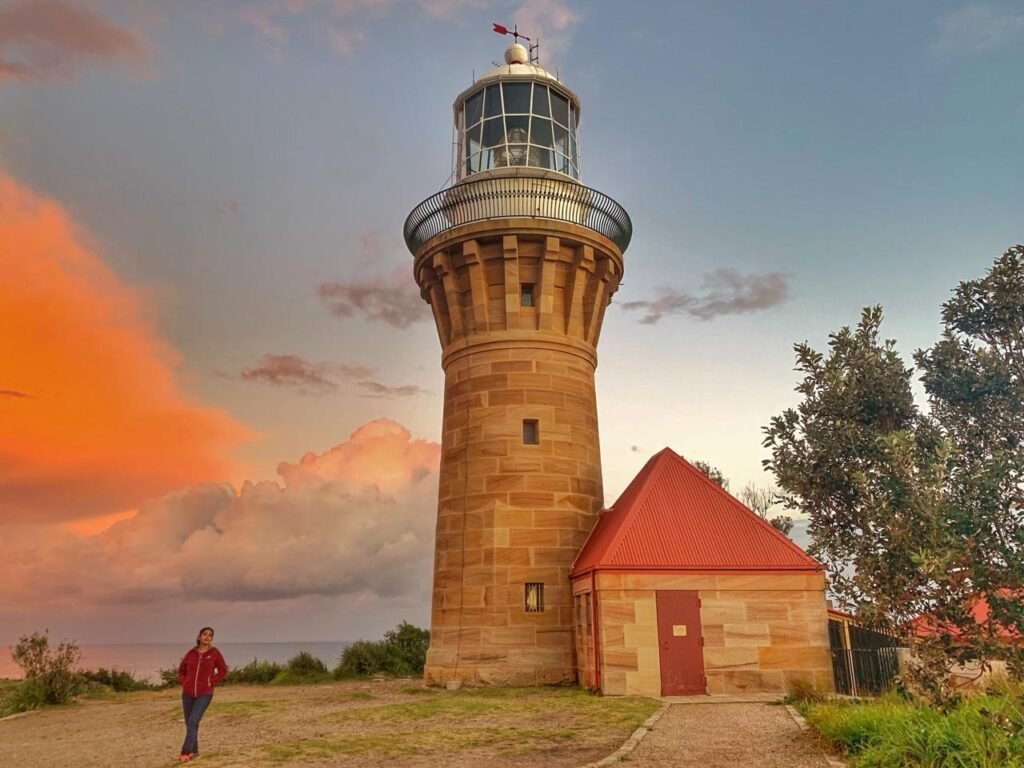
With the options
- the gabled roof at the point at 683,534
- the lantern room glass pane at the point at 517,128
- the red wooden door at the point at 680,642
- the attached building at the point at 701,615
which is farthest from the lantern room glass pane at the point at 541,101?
the red wooden door at the point at 680,642

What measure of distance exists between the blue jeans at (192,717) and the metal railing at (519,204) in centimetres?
1643

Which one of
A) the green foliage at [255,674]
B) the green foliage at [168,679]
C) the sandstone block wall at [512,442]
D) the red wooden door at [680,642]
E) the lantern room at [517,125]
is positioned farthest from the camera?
the green foliage at [255,674]

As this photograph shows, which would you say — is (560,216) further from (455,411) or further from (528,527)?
(528,527)

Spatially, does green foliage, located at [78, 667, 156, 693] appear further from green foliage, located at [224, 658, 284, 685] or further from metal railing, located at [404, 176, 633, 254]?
metal railing, located at [404, 176, 633, 254]

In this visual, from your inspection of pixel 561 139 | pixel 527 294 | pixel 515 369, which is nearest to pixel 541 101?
pixel 561 139

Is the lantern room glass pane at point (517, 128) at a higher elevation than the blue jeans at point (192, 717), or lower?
higher

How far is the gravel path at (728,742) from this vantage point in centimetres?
1070

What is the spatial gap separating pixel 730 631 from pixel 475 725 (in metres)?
7.57

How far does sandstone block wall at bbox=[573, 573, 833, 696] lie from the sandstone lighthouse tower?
127 inches

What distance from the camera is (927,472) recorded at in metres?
12.6

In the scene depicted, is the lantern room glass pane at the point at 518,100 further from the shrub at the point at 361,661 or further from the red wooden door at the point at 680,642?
the shrub at the point at 361,661

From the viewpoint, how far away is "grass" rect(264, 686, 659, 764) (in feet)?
40.2

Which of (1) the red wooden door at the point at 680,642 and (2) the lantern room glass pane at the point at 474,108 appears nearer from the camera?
(1) the red wooden door at the point at 680,642

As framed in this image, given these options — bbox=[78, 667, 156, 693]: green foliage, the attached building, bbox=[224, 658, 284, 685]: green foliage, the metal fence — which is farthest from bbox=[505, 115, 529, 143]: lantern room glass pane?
bbox=[78, 667, 156, 693]: green foliage
